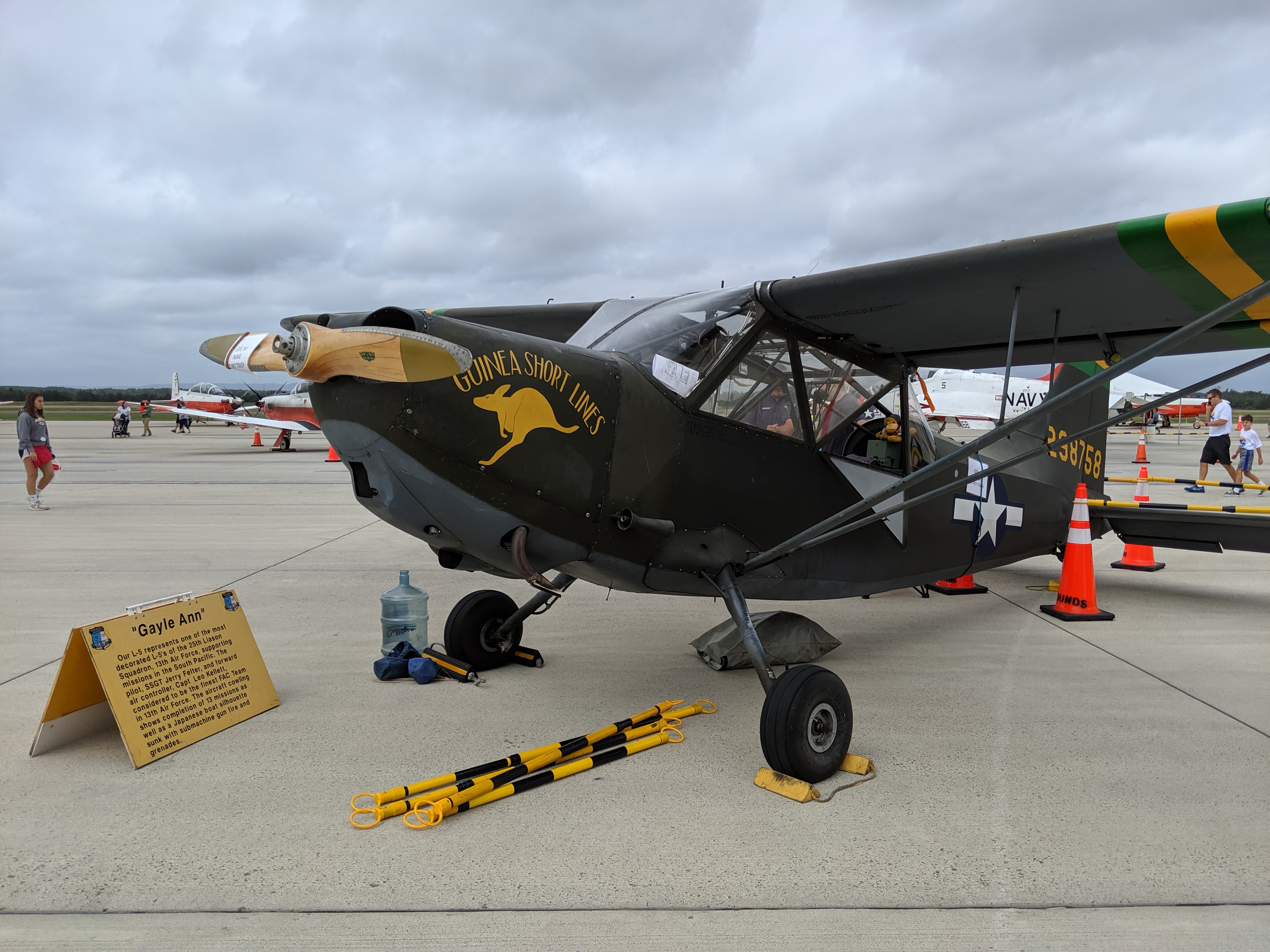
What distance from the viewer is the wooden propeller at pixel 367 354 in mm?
2717

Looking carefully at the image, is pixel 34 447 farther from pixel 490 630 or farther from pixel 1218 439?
pixel 1218 439

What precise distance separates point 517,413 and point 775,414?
5.46 ft

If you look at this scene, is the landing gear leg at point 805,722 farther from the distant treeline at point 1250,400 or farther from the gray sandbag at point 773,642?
the distant treeline at point 1250,400

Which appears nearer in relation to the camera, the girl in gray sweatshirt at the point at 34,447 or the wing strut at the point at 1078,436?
the wing strut at the point at 1078,436

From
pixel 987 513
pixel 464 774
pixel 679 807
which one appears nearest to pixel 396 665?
pixel 464 774

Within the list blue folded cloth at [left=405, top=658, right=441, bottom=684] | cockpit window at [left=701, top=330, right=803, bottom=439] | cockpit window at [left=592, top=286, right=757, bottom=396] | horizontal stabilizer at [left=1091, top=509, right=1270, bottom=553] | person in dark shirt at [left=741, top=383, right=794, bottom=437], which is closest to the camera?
cockpit window at [left=592, top=286, right=757, bottom=396]

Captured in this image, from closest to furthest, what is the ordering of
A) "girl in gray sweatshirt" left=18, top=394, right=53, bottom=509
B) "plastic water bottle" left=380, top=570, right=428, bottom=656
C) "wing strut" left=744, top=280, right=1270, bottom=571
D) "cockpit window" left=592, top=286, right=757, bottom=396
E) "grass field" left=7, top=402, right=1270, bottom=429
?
"wing strut" left=744, top=280, right=1270, bottom=571 → "cockpit window" left=592, top=286, right=757, bottom=396 → "plastic water bottle" left=380, top=570, right=428, bottom=656 → "girl in gray sweatshirt" left=18, top=394, right=53, bottom=509 → "grass field" left=7, top=402, right=1270, bottom=429

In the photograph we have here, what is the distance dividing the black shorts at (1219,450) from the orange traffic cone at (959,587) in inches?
463

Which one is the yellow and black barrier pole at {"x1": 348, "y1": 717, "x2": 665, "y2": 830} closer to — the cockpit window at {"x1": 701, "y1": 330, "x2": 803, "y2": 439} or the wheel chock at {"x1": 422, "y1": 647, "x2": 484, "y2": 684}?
the wheel chock at {"x1": 422, "y1": 647, "x2": 484, "y2": 684}

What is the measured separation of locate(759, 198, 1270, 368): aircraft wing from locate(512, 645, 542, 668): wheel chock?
2.56 metres

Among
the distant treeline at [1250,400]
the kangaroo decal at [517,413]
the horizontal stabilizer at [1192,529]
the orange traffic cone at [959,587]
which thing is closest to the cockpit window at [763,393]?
the kangaroo decal at [517,413]

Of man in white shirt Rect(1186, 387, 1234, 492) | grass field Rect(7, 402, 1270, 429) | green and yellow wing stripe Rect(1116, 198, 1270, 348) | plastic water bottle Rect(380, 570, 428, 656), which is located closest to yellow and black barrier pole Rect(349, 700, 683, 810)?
plastic water bottle Rect(380, 570, 428, 656)

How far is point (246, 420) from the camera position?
101ft

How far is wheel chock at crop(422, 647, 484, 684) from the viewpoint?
460 cm
